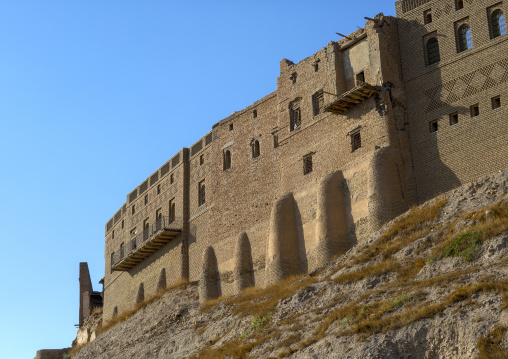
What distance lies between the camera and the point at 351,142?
A: 28938mm

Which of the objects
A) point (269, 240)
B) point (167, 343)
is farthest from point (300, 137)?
point (167, 343)

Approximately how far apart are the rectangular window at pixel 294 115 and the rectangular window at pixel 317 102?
2.93 feet

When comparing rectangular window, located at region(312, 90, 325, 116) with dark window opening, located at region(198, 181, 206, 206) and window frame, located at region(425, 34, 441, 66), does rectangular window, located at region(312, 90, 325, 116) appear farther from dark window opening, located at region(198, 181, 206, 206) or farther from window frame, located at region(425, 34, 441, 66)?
dark window opening, located at region(198, 181, 206, 206)

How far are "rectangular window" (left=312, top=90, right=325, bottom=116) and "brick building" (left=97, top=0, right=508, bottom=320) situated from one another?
5 centimetres

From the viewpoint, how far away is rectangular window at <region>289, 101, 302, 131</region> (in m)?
32.1

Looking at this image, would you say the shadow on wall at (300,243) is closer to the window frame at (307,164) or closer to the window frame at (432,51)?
the window frame at (307,164)

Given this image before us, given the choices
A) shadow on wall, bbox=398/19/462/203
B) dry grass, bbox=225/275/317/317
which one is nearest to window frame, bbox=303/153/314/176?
dry grass, bbox=225/275/317/317

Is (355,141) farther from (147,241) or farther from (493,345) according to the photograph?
(147,241)

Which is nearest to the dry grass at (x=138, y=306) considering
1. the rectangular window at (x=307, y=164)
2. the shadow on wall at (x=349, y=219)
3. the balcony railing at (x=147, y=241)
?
the balcony railing at (x=147, y=241)

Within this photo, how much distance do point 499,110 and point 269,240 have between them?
952cm

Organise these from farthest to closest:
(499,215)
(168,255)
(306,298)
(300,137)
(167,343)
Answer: (168,255) < (300,137) < (167,343) < (306,298) < (499,215)

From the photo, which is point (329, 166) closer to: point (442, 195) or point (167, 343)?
point (442, 195)

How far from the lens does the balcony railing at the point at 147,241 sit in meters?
39.2

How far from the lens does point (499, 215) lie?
70.3 ft
